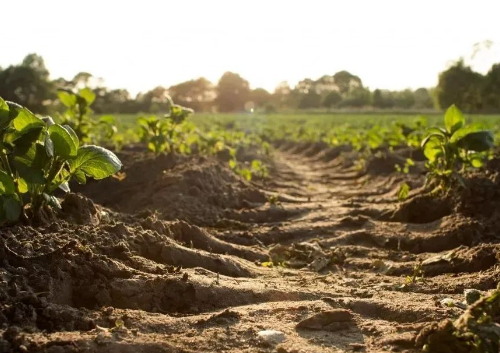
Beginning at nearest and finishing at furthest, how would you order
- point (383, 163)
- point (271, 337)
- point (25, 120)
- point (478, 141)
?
point (271, 337) → point (25, 120) → point (478, 141) → point (383, 163)

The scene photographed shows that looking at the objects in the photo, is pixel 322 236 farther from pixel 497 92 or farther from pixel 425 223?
pixel 497 92

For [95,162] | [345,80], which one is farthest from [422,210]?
[345,80]

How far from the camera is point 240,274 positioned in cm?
369

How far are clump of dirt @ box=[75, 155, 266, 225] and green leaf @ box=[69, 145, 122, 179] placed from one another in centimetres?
210

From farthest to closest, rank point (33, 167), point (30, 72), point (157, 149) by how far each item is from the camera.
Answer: point (30, 72), point (157, 149), point (33, 167)

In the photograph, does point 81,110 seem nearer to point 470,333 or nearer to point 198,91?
point 470,333

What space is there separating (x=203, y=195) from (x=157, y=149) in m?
1.85

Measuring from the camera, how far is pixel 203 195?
673cm

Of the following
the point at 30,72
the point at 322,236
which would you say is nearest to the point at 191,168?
the point at 322,236

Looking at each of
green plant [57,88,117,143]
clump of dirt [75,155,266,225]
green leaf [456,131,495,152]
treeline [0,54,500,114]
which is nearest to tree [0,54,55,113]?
treeline [0,54,500,114]

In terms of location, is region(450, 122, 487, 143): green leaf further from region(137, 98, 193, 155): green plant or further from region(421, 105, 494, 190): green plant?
region(137, 98, 193, 155): green plant

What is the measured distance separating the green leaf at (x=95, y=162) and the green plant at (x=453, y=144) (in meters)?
3.80

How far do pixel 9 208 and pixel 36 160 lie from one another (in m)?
0.40

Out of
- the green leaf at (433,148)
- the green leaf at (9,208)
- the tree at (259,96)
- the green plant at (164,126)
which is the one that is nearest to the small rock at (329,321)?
the green leaf at (9,208)
